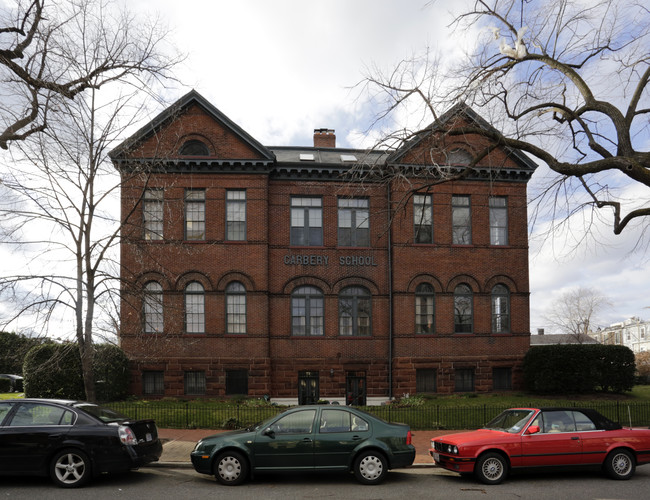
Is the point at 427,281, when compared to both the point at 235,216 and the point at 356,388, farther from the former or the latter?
the point at 235,216

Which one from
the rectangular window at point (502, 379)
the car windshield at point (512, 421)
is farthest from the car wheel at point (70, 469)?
the rectangular window at point (502, 379)

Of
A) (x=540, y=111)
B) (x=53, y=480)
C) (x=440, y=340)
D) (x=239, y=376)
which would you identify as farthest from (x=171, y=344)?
(x=540, y=111)

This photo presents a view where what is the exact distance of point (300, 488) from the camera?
10.4 meters

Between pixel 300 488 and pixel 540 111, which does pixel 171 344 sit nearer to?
pixel 300 488

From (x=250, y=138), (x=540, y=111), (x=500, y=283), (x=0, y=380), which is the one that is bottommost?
(x=0, y=380)

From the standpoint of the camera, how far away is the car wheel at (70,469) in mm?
10203

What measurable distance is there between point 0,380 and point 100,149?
1079 inches

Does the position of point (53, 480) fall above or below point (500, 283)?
below

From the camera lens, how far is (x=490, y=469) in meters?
10.8

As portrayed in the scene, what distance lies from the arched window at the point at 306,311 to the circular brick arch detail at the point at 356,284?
0.76 meters

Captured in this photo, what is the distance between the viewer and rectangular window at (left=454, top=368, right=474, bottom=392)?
25656 mm

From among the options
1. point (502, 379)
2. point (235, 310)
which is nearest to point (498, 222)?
point (502, 379)

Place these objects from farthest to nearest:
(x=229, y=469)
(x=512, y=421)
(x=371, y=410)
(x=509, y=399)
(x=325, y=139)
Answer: (x=325, y=139) < (x=509, y=399) < (x=371, y=410) < (x=512, y=421) < (x=229, y=469)

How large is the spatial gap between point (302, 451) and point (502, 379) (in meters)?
17.7
